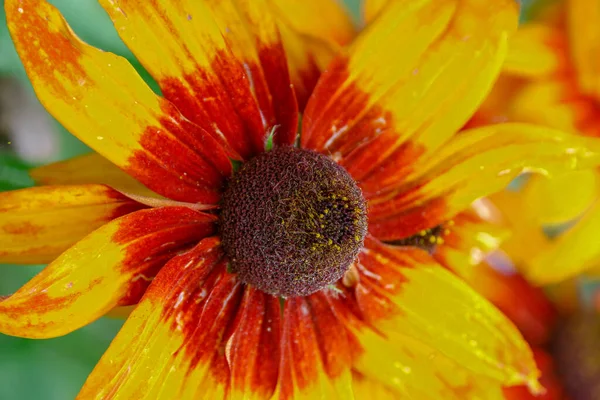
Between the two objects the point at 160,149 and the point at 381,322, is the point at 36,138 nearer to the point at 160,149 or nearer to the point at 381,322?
the point at 160,149

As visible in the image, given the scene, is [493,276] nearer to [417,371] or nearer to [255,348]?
[417,371]

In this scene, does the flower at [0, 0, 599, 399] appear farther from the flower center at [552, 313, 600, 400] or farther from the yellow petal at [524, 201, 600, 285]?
the flower center at [552, 313, 600, 400]

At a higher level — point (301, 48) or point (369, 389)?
point (301, 48)

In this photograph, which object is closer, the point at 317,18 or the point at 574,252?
the point at 317,18

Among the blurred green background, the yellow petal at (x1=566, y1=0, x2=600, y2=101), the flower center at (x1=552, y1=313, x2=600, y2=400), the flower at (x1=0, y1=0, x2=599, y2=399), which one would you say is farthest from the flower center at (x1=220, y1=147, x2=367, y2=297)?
the flower center at (x1=552, y1=313, x2=600, y2=400)

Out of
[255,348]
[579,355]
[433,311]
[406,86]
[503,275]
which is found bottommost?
[579,355]

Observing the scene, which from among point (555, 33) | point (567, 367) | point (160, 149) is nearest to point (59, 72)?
point (160, 149)

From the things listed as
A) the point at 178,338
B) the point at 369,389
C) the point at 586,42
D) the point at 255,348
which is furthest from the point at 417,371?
the point at 586,42
